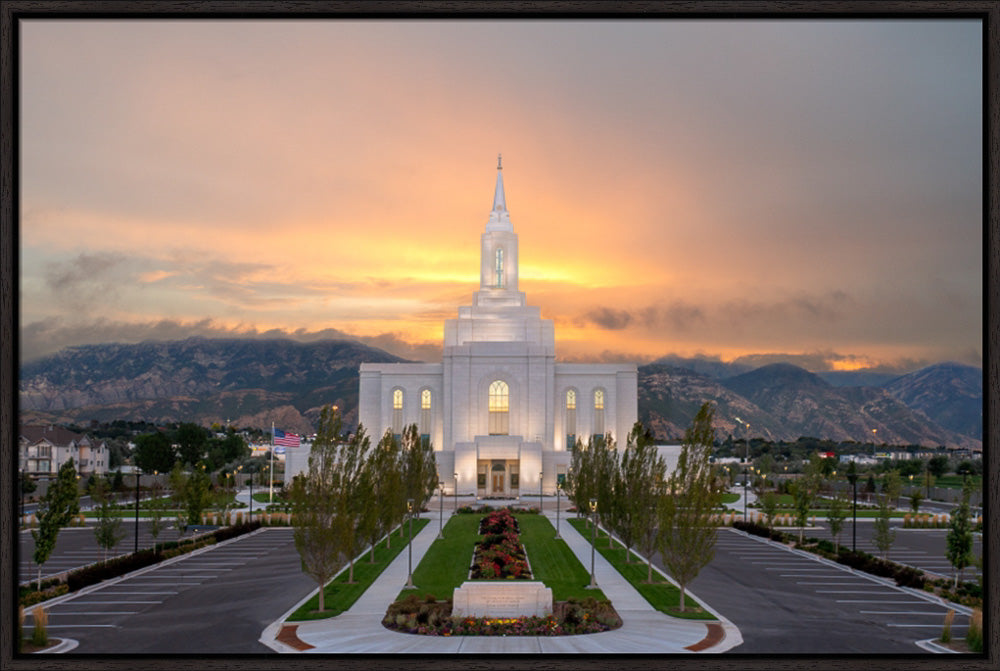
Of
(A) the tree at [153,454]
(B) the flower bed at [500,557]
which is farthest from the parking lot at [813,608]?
(A) the tree at [153,454]

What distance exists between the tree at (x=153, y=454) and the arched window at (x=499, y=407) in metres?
31.0

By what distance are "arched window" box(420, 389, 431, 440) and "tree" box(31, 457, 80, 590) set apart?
48.3 m

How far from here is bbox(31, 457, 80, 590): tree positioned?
27.0 meters

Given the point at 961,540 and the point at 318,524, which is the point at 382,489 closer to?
the point at 318,524

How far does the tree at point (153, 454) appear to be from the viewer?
82.6 metres

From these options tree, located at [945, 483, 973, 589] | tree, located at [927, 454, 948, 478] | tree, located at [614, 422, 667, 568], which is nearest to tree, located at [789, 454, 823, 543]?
tree, located at [614, 422, 667, 568]

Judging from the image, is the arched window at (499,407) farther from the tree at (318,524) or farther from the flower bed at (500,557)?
the tree at (318,524)

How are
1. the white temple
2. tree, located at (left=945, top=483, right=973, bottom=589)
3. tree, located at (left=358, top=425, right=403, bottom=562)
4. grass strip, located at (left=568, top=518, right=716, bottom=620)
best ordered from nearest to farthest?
grass strip, located at (left=568, top=518, right=716, bottom=620), tree, located at (left=945, top=483, right=973, bottom=589), tree, located at (left=358, top=425, right=403, bottom=562), the white temple

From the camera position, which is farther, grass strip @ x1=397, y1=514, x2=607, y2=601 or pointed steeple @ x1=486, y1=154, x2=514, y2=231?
pointed steeple @ x1=486, y1=154, x2=514, y2=231

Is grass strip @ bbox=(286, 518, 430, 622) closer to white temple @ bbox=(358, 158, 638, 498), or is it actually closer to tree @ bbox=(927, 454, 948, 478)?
white temple @ bbox=(358, 158, 638, 498)

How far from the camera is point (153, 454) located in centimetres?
8262

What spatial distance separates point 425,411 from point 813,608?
54.0 meters

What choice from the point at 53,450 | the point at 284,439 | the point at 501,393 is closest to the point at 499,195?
the point at 501,393
